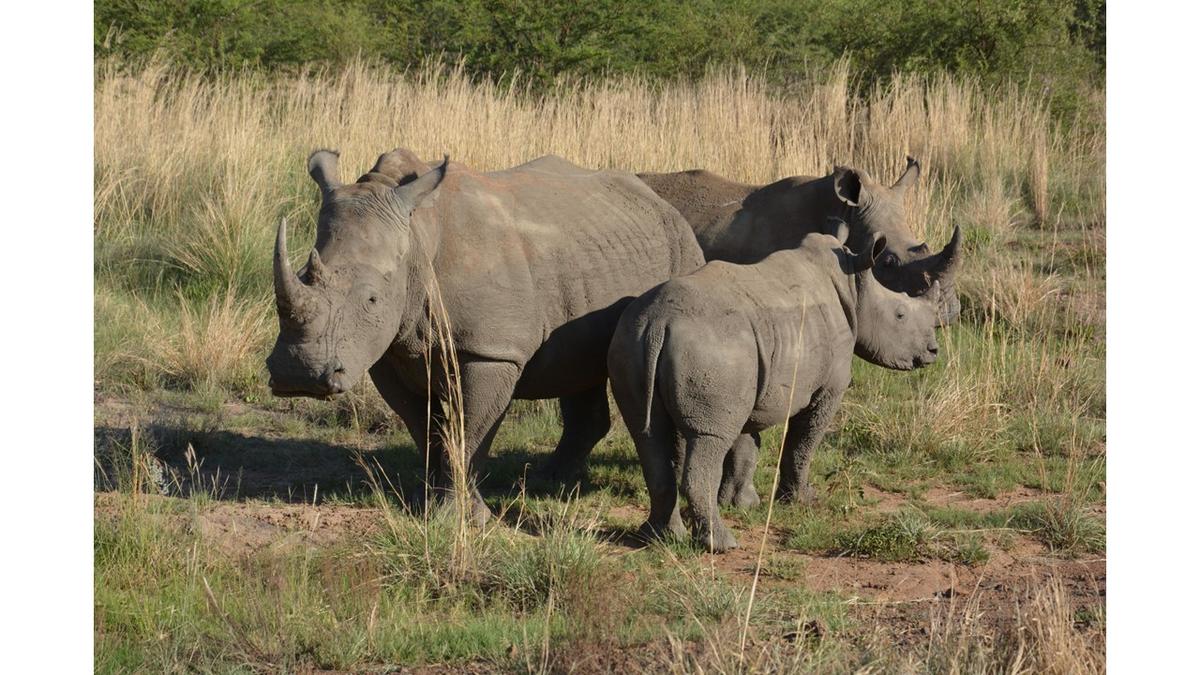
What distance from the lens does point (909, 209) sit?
12141mm

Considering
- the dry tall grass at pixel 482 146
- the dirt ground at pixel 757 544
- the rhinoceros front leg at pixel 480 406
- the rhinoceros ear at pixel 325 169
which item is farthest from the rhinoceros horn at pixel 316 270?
the dry tall grass at pixel 482 146

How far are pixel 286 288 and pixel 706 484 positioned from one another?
210 centimetres

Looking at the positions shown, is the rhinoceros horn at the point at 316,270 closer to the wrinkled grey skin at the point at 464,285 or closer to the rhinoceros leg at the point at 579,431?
the wrinkled grey skin at the point at 464,285

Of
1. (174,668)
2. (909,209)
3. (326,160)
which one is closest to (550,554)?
(174,668)

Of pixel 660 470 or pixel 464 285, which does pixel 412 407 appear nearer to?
pixel 464 285

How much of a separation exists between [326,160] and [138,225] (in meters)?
6.27

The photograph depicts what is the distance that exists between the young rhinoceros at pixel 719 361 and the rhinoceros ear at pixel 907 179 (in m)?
1.92

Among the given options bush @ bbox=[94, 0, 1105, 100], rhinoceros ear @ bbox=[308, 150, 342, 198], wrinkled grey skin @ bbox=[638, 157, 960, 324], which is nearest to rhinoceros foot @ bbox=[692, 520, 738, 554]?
rhinoceros ear @ bbox=[308, 150, 342, 198]

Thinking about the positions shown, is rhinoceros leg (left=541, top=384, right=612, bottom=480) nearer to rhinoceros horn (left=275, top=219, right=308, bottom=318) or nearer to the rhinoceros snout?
the rhinoceros snout

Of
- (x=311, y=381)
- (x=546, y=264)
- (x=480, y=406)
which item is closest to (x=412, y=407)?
(x=480, y=406)

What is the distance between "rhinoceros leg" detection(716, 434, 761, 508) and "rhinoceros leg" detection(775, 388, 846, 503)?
18 centimetres

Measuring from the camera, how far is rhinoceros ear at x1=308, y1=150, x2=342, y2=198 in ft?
21.8

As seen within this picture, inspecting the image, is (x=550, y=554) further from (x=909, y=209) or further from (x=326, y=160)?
(x=909, y=209)

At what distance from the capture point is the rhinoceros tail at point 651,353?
6309 mm
